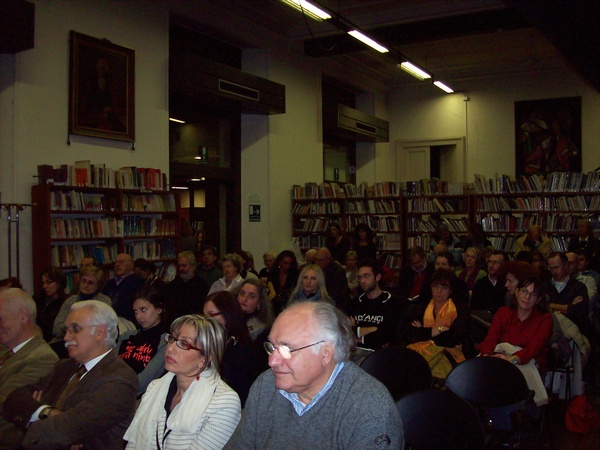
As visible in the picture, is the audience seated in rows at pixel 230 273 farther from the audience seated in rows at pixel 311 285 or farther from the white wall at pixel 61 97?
the white wall at pixel 61 97

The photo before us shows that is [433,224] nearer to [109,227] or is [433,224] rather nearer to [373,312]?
[109,227]

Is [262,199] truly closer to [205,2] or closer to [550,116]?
[205,2]

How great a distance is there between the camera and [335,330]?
2.12 metres

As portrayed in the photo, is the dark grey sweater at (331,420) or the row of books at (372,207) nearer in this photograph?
the dark grey sweater at (331,420)

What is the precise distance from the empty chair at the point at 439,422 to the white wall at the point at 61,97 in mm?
5421

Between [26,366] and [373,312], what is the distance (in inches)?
109

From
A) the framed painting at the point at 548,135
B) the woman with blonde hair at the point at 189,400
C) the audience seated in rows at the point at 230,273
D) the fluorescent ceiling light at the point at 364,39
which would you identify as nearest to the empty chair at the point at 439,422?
the woman with blonde hair at the point at 189,400

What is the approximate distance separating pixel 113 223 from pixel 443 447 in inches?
225

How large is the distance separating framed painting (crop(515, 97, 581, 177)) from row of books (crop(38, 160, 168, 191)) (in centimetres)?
861

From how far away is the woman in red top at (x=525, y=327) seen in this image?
4180 millimetres

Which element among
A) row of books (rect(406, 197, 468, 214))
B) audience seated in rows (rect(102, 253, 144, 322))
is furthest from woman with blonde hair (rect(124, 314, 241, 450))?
row of books (rect(406, 197, 468, 214))

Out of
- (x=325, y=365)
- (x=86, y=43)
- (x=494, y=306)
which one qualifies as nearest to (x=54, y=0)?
(x=86, y=43)

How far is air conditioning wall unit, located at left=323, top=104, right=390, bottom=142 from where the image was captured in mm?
12031

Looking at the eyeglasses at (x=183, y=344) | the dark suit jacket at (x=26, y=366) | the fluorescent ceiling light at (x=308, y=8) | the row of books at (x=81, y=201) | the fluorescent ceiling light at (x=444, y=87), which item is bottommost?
the dark suit jacket at (x=26, y=366)
